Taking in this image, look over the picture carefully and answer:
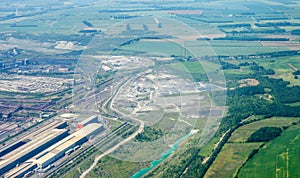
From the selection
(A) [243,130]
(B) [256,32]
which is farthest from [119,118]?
(B) [256,32]

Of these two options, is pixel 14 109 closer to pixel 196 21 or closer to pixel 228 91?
pixel 228 91

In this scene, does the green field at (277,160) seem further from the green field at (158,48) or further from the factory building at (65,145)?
the green field at (158,48)

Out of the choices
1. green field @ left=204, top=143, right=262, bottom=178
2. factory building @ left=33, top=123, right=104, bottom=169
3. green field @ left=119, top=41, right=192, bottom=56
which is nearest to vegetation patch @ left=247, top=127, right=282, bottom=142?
green field @ left=204, top=143, right=262, bottom=178

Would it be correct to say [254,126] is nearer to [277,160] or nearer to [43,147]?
[277,160]

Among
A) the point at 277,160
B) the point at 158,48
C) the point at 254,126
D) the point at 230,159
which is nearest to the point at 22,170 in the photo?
the point at 230,159

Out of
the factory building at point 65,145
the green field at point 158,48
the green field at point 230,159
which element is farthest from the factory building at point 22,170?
the green field at point 158,48

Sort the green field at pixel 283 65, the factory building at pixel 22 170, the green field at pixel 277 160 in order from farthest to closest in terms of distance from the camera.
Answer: the green field at pixel 283 65 → the factory building at pixel 22 170 → the green field at pixel 277 160
